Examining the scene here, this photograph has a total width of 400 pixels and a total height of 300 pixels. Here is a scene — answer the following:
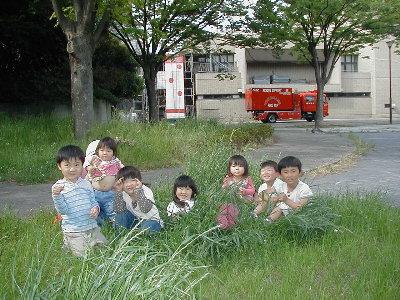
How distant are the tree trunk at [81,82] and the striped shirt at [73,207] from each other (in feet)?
Result: 28.3

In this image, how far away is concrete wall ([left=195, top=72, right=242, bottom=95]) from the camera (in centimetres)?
5181

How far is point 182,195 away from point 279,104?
3973 centimetres

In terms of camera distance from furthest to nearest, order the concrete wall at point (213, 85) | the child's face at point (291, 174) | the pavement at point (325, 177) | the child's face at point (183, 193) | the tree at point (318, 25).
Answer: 1. the concrete wall at point (213, 85)
2. the tree at point (318, 25)
3. the pavement at point (325, 177)
4. the child's face at point (291, 174)
5. the child's face at point (183, 193)

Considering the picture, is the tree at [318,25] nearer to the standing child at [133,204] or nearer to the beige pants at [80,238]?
the standing child at [133,204]

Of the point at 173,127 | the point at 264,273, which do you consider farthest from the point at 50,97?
the point at 264,273

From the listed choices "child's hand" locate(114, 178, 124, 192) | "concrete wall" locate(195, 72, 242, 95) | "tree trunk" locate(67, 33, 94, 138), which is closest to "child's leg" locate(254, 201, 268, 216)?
"child's hand" locate(114, 178, 124, 192)

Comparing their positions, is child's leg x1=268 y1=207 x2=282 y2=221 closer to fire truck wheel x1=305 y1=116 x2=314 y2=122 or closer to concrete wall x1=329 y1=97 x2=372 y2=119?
fire truck wheel x1=305 y1=116 x2=314 y2=122

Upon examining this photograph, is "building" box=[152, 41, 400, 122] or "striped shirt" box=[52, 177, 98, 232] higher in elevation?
"building" box=[152, 41, 400, 122]

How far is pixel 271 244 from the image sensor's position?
5246mm

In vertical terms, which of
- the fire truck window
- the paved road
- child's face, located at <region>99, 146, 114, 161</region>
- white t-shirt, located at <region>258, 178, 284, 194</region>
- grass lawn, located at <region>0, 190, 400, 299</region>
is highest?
the fire truck window

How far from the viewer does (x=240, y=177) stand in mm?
6305

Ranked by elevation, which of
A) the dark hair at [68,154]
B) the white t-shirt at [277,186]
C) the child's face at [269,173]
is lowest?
the white t-shirt at [277,186]

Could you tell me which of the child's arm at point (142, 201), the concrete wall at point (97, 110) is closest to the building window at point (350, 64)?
the concrete wall at point (97, 110)

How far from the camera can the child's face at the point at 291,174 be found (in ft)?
20.1
